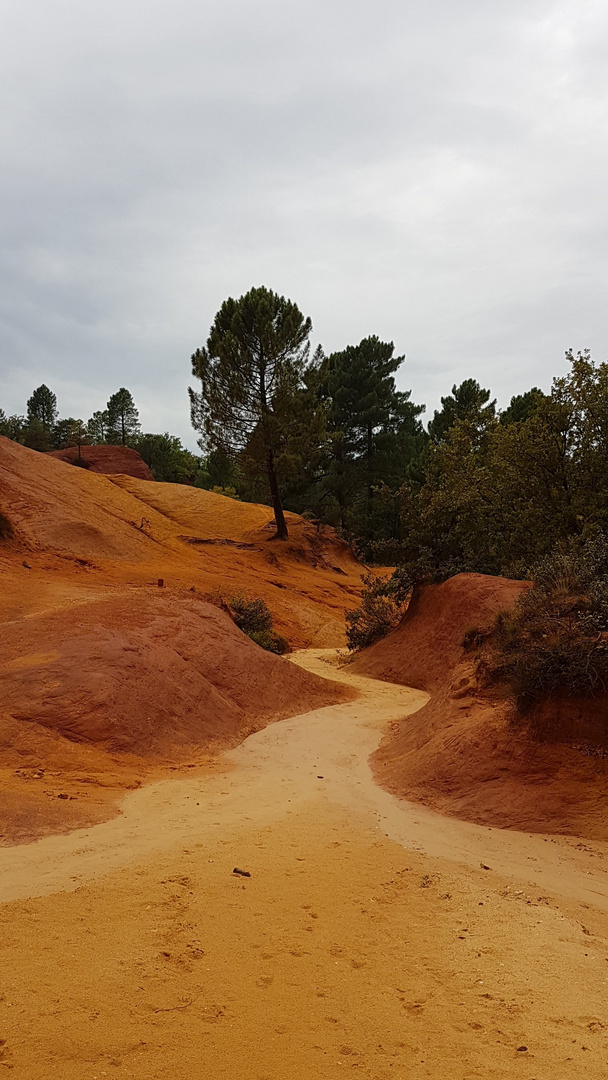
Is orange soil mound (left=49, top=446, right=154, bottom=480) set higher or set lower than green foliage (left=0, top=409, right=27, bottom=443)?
lower

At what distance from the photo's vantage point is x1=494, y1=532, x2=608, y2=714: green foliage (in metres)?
7.43

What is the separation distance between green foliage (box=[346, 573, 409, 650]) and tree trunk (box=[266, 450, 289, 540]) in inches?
495

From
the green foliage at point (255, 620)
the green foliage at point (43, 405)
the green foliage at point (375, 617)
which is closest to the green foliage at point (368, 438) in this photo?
the green foliage at point (375, 617)

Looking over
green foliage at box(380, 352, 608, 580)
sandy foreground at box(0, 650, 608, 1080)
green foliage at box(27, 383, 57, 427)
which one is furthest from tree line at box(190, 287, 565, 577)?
green foliage at box(27, 383, 57, 427)

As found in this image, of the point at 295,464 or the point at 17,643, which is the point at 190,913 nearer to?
the point at 17,643

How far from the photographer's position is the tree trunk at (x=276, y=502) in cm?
3219

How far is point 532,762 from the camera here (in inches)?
288

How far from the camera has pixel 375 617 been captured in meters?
20.5

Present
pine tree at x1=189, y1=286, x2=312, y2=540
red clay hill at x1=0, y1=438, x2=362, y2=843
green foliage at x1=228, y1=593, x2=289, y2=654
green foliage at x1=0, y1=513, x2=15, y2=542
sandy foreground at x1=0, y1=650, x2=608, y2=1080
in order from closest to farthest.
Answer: sandy foreground at x1=0, y1=650, x2=608, y2=1080 → red clay hill at x1=0, y1=438, x2=362, y2=843 → green foliage at x1=228, y1=593, x2=289, y2=654 → green foliage at x1=0, y1=513, x2=15, y2=542 → pine tree at x1=189, y1=286, x2=312, y2=540

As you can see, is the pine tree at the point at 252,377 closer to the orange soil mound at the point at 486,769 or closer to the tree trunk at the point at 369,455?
the tree trunk at the point at 369,455

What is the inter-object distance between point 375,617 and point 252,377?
16.2 m

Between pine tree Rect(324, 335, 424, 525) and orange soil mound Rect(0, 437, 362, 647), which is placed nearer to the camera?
orange soil mound Rect(0, 437, 362, 647)

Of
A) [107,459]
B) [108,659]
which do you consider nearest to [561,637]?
[108,659]

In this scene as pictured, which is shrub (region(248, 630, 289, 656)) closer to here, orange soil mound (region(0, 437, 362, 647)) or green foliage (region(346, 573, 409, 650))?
green foliage (region(346, 573, 409, 650))
